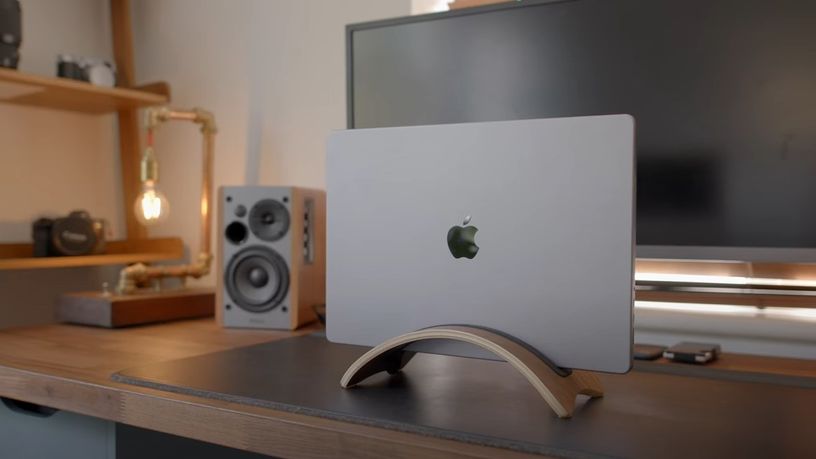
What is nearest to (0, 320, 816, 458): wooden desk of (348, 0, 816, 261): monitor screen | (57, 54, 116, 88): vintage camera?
(348, 0, 816, 261): monitor screen

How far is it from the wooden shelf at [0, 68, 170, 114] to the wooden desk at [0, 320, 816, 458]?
22.1 inches

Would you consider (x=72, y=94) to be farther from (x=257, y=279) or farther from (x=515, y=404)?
(x=515, y=404)

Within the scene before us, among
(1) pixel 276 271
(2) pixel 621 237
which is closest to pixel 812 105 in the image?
(2) pixel 621 237

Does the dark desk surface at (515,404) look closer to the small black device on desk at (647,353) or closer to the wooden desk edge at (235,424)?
the wooden desk edge at (235,424)

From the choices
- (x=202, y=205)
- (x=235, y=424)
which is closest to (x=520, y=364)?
(x=235, y=424)

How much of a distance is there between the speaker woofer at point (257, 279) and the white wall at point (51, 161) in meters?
0.76

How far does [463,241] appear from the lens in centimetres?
80

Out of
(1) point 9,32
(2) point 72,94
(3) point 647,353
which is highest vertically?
(1) point 9,32

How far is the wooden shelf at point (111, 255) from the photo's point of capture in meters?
1.68

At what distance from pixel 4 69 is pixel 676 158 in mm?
1318

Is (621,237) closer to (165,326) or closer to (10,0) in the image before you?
(165,326)

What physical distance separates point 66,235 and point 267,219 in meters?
0.62

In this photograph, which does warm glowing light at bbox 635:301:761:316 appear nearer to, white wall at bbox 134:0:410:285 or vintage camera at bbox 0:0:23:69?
white wall at bbox 134:0:410:285

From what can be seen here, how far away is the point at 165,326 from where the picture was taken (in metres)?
1.44
